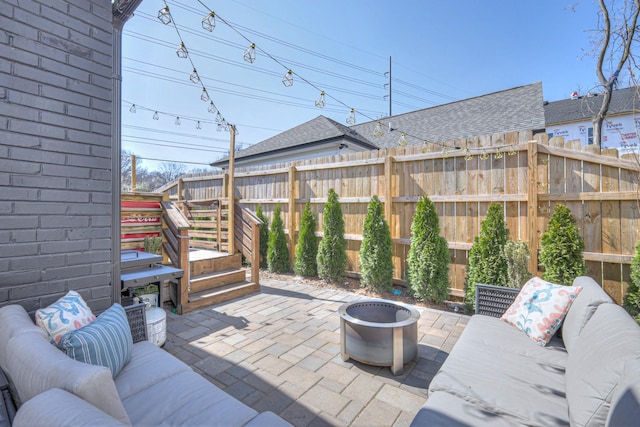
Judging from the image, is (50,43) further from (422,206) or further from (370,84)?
(370,84)

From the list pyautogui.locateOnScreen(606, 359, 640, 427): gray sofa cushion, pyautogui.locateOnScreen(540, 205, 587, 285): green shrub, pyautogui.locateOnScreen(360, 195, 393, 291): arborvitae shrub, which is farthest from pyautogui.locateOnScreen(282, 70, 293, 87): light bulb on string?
pyautogui.locateOnScreen(540, 205, 587, 285): green shrub

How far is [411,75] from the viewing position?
13.0m

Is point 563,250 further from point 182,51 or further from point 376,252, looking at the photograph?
point 182,51

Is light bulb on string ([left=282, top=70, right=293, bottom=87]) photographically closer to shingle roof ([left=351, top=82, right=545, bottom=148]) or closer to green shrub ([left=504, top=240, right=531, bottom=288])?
green shrub ([left=504, top=240, right=531, bottom=288])

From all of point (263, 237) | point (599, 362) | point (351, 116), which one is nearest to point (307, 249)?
point (263, 237)

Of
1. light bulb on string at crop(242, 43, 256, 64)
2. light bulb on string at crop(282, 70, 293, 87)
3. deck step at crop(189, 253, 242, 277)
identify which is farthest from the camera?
deck step at crop(189, 253, 242, 277)

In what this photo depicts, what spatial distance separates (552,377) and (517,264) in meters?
2.34

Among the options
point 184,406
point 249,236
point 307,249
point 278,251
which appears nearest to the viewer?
point 184,406

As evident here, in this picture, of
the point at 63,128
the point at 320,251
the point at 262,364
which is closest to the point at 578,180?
the point at 320,251

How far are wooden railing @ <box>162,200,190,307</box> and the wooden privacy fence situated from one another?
2666 millimetres

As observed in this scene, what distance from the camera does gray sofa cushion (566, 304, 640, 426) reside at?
119 centimetres

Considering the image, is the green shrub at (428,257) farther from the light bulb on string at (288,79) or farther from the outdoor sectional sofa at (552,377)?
the light bulb on string at (288,79)

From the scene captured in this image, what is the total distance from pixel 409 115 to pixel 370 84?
201 cm

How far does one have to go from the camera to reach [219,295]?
14.7ft
